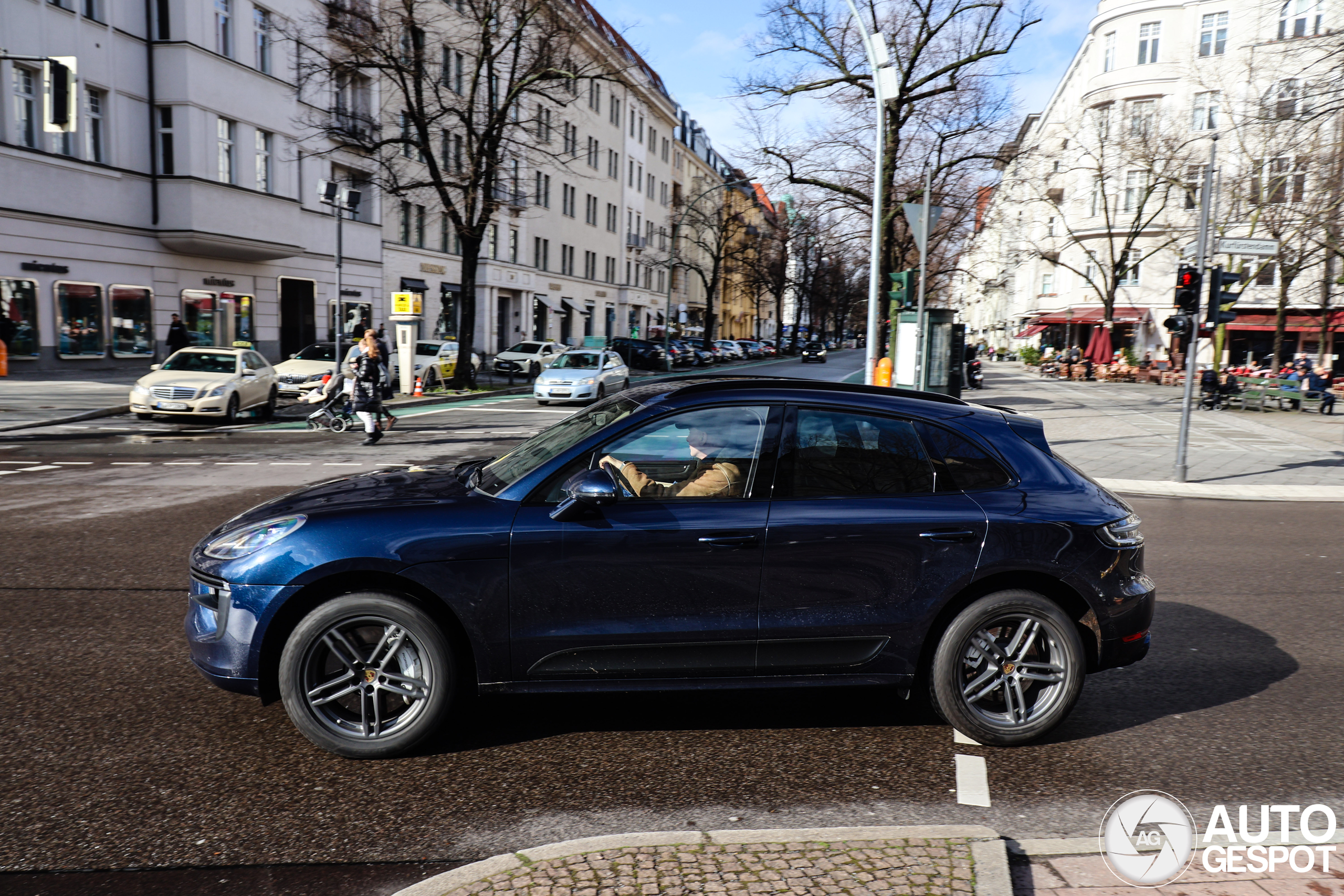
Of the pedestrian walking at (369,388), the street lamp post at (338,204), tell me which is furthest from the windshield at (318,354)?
the pedestrian walking at (369,388)

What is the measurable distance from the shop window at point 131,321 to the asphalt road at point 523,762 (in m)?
23.7

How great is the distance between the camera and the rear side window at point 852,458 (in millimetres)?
4207

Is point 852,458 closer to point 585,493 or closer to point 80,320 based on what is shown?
point 585,493

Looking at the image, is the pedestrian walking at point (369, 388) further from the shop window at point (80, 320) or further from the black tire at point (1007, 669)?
the shop window at point (80, 320)

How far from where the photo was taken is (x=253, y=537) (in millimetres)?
3980

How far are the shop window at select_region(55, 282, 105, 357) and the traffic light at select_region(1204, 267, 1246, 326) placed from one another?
2606 cm

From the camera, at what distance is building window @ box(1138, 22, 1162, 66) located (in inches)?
2117

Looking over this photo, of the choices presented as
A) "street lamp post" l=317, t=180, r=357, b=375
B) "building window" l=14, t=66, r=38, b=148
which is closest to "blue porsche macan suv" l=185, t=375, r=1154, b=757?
"street lamp post" l=317, t=180, r=357, b=375

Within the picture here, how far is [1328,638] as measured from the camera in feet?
20.2

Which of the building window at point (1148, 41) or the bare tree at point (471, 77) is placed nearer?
the bare tree at point (471, 77)

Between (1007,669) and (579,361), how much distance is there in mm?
22898

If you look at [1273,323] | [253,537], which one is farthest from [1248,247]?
[1273,323]

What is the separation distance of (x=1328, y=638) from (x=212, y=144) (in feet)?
98.5

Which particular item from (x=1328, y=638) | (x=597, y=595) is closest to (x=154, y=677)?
(x=597, y=595)
